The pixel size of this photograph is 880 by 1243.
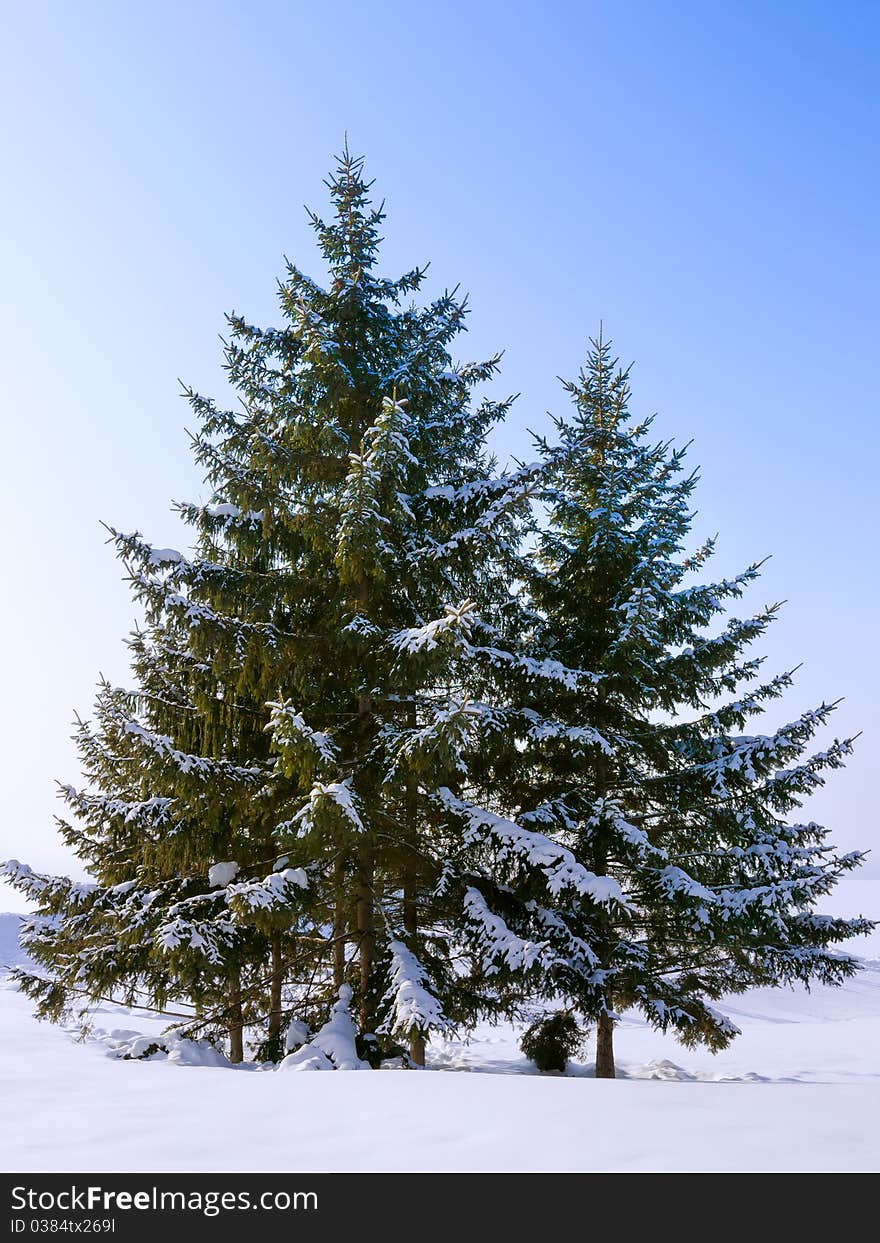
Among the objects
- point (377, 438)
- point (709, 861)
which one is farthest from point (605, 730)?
point (377, 438)

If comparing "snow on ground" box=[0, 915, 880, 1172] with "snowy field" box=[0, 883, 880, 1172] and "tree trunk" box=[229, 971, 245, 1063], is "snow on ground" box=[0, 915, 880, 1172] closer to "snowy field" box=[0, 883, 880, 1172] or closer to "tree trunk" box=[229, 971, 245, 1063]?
"snowy field" box=[0, 883, 880, 1172]

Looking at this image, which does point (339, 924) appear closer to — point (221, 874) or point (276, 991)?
point (221, 874)

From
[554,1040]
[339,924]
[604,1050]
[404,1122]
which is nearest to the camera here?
[404,1122]

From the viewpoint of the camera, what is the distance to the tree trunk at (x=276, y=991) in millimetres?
9973

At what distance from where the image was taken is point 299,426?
10.1m

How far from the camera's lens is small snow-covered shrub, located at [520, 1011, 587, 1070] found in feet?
37.7

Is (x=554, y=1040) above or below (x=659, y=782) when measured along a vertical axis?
below

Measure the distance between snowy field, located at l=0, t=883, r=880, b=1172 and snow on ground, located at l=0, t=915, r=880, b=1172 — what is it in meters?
0.01

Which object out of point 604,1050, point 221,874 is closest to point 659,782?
point 604,1050

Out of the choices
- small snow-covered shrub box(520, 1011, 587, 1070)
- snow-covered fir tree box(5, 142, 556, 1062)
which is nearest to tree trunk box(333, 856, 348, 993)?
snow-covered fir tree box(5, 142, 556, 1062)

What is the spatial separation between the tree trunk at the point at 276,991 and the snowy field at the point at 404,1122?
396 cm

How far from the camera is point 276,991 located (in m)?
11.4

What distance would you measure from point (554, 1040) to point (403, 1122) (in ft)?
29.5
